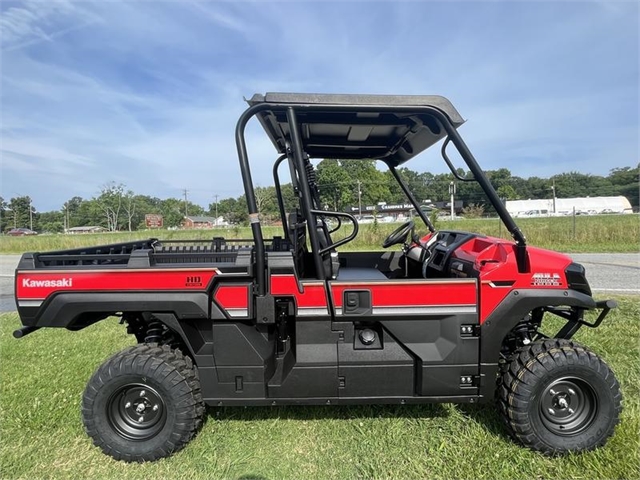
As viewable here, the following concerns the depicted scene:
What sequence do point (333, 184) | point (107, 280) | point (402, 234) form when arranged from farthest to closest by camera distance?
point (333, 184) < point (402, 234) < point (107, 280)

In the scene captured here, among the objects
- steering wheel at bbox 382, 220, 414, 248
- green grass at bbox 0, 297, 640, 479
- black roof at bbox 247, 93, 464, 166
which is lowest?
green grass at bbox 0, 297, 640, 479

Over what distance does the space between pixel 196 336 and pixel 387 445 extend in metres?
1.43

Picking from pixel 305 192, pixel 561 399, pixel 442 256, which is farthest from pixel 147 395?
pixel 561 399

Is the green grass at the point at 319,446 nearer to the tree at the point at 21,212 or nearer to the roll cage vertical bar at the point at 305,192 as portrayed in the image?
the roll cage vertical bar at the point at 305,192

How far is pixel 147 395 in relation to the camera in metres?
2.60

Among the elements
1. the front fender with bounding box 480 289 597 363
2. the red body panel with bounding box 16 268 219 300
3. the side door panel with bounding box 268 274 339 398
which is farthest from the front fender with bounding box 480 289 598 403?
the red body panel with bounding box 16 268 219 300

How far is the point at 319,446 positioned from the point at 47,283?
2002 mm

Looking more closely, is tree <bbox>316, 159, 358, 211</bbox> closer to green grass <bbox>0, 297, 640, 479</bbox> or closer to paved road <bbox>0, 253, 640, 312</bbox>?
green grass <bbox>0, 297, 640, 479</bbox>

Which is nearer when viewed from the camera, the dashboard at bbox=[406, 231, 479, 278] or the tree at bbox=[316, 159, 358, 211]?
the dashboard at bbox=[406, 231, 479, 278]

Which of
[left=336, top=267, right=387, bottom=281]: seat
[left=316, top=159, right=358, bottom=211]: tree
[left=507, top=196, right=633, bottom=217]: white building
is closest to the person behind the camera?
[left=336, top=267, right=387, bottom=281]: seat

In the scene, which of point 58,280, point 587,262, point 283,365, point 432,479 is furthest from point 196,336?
point 587,262

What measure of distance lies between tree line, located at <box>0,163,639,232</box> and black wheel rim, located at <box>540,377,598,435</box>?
146cm

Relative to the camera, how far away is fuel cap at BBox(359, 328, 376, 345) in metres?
2.58

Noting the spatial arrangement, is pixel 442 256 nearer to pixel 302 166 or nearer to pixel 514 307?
pixel 514 307
